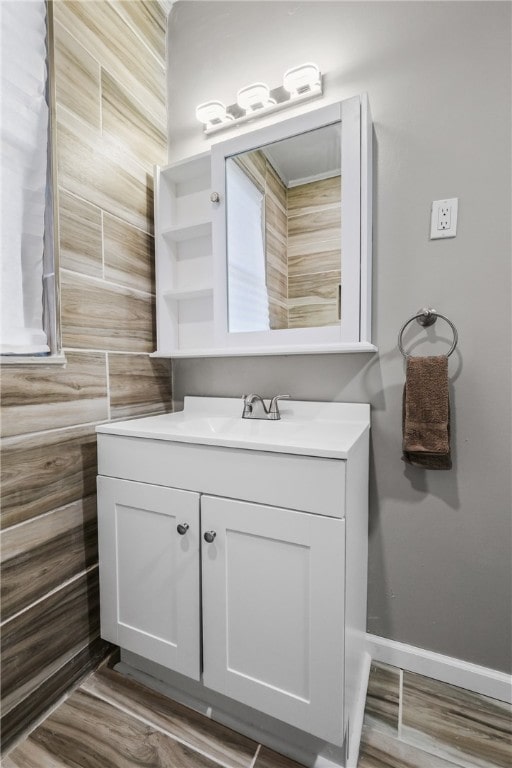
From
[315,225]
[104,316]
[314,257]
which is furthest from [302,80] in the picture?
[104,316]

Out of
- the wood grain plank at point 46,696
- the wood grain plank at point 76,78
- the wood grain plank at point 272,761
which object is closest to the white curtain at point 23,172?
the wood grain plank at point 76,78

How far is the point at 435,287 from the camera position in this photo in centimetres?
115

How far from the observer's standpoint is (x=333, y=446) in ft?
2.80

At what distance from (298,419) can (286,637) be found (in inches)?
26.1

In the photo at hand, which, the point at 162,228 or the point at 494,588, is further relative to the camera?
the point at 162,228

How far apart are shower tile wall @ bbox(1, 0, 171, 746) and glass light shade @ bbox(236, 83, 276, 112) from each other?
1.33 ft

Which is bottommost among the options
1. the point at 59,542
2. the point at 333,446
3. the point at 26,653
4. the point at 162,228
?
the point at 26,653

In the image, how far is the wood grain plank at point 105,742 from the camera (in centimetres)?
93

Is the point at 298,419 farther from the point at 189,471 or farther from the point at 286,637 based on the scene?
the point at 286,637

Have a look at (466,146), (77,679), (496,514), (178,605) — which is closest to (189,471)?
(178,605)

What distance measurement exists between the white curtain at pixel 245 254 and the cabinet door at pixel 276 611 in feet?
2.24

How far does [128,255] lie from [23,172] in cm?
42

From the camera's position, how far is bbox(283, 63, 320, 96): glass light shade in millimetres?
1242

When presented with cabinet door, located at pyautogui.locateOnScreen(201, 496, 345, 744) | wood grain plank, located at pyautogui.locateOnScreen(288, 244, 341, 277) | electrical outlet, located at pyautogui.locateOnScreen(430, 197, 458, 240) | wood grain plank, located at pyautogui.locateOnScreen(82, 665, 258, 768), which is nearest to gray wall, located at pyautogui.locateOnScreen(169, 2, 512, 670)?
electrical outlet, located at pyautogui.locateOnScreen(430, 197, 458, 240)
